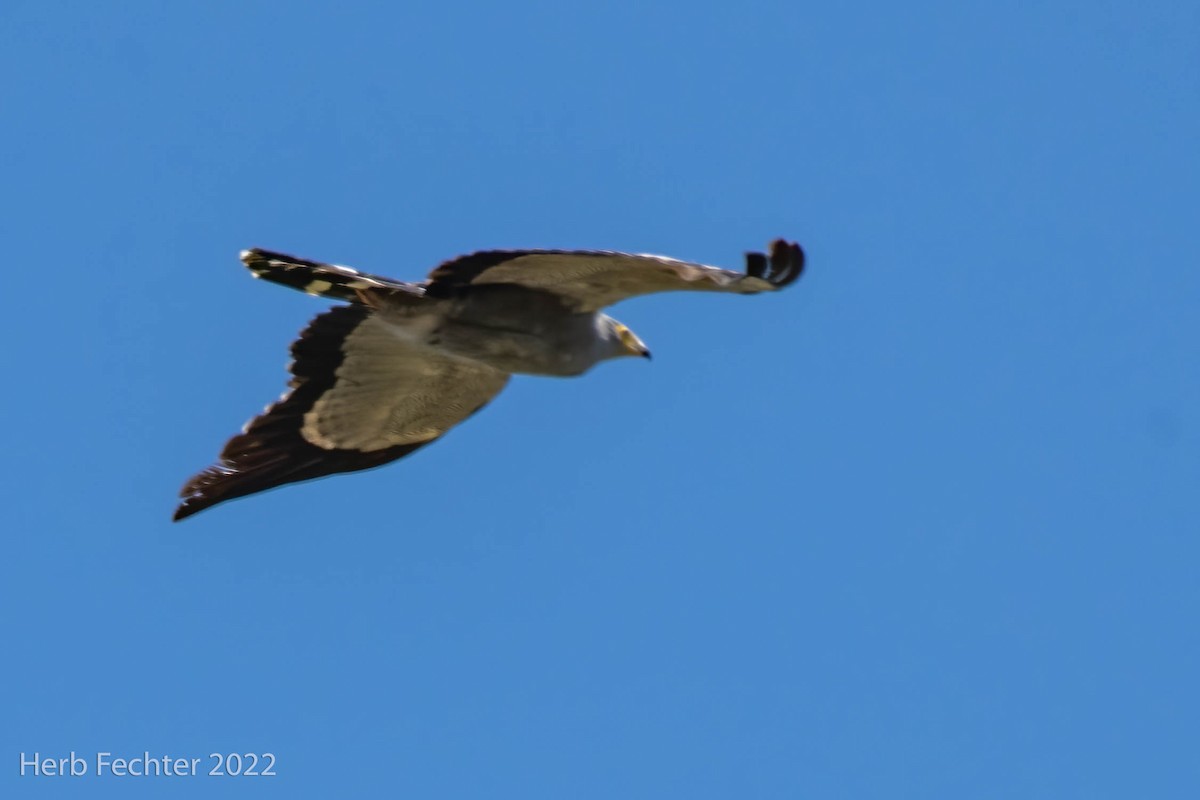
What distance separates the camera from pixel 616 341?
1248cm

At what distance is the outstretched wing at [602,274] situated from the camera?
33.9 feet

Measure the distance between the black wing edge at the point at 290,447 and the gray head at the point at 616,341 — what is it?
171 cm

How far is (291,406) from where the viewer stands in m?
13.3

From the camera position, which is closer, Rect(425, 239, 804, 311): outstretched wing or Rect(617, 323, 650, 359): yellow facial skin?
Rect(425, 239, 804, 311): outstretched wing

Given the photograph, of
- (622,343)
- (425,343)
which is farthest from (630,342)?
(425,343)

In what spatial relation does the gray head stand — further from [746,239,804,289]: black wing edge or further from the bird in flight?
[746,239,804,289]: black wing edge

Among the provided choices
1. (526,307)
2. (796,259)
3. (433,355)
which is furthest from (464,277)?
(796,259)

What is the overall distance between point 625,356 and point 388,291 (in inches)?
68.3

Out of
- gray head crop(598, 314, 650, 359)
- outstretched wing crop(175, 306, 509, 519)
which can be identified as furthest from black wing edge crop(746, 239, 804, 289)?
outstretched wing crop(175, 306, 509, 519)

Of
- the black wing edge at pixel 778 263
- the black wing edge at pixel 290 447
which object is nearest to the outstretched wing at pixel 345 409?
the black wing edge at pixel 290 447

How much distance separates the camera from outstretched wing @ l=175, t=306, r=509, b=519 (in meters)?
13.0

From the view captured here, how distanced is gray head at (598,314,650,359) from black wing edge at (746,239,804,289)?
2.05 meters

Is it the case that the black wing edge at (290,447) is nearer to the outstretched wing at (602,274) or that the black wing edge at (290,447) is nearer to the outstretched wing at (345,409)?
the outstretched wing at (345,409)

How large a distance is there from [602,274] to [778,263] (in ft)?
4.52
